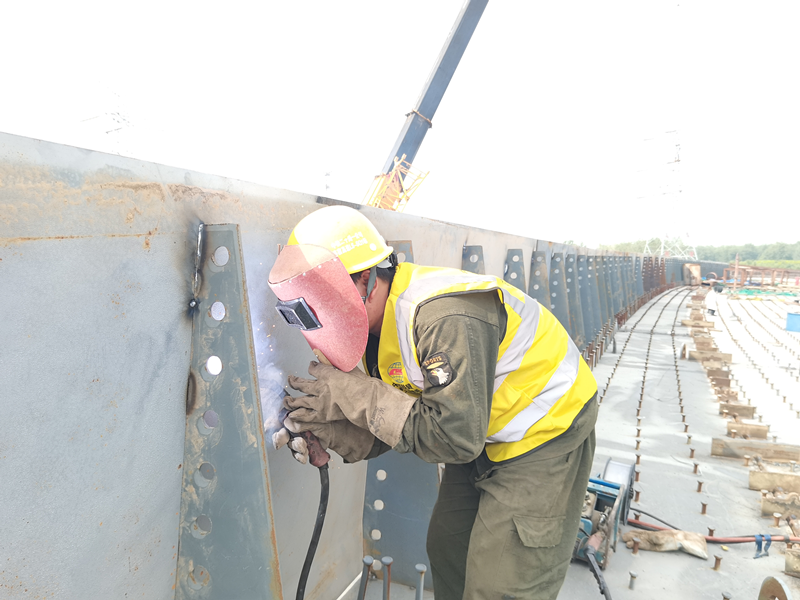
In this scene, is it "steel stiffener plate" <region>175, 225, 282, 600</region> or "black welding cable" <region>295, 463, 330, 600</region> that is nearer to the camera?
"steel stiffener plate" <region>175, 225, 282, 600</region>

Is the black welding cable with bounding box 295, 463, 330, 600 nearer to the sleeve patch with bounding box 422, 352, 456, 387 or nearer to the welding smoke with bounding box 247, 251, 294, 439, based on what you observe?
the welding smoke with bounding box 247, 251, 294, 439

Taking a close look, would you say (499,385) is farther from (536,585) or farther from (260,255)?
(260,255)

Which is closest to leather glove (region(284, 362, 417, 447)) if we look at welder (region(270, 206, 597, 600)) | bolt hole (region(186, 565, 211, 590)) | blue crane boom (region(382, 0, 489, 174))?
welder (region(270, 206, 597, 600))

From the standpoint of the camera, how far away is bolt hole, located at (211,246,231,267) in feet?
4.35

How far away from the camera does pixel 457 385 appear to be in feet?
4.48

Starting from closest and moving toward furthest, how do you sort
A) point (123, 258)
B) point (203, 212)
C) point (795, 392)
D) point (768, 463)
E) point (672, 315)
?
point (123, 258), point (203, 212), point (768, 463), point (795, 392), point (672, 315)

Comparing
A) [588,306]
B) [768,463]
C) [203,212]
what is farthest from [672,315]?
[203,212]

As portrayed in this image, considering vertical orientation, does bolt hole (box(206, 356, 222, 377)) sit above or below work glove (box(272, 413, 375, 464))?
above

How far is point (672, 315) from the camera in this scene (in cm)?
1356

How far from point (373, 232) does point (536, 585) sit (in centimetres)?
129

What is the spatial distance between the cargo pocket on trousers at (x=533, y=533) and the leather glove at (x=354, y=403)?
563 millimetres

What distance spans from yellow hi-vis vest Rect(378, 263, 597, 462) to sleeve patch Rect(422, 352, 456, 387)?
0.12m

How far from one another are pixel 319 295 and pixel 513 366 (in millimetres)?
669

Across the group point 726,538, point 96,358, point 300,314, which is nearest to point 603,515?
point 726,538
